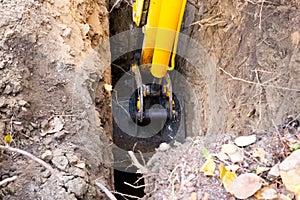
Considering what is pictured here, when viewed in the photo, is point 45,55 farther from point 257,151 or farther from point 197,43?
point 257,151

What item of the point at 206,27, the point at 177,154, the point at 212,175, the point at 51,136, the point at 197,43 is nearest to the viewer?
the point at 212,175

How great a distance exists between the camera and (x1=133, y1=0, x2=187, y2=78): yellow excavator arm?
5.97 ft

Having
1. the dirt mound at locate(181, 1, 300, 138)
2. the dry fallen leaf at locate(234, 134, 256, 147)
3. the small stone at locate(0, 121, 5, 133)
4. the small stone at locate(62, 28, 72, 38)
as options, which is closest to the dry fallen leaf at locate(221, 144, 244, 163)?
the dry fallen leaf at locate(234, 134, 256, 147)

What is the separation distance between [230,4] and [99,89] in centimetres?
77

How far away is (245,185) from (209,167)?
5.7 inches

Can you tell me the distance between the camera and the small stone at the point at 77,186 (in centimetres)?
153

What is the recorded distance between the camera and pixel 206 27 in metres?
2.27

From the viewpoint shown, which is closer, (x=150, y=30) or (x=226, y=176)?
(x=226, y=176)

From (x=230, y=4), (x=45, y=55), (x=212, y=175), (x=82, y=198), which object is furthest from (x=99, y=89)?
(x=212, y=175)

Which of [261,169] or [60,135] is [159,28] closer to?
[60,135]

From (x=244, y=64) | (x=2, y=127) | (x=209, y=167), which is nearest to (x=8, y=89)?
(x=2, y=127)

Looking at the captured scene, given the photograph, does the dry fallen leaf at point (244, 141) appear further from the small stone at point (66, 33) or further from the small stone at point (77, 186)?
the small stone at point (66, 33)

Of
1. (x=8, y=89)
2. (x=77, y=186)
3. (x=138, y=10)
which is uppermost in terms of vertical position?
(x=138, y=10)

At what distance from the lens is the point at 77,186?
1545mm
